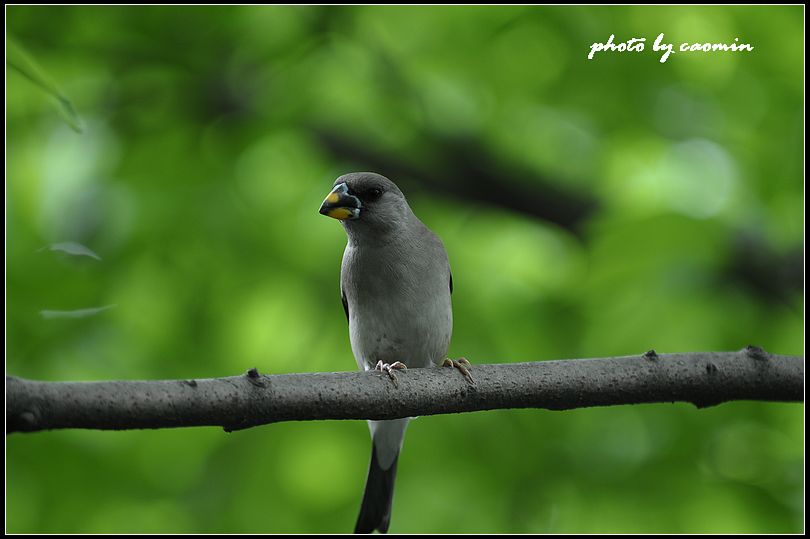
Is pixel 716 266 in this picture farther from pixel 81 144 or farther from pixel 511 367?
pixel 81 144

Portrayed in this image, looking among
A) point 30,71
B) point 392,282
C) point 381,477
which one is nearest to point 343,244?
point 381,477

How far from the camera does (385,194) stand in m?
3.82

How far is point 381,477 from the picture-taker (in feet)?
15.7

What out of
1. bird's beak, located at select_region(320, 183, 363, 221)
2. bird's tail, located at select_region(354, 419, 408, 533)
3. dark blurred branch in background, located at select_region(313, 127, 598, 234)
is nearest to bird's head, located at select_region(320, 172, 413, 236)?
bird's beak, located at select_region(320, 183, 363, 221)

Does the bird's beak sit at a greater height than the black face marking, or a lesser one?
lesser

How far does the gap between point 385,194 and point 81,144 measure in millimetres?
2927

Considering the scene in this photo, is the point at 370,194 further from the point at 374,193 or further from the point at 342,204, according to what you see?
the point at 342,204

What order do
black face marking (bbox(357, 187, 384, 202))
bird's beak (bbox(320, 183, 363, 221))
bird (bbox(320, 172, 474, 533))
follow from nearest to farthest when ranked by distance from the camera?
1. bird's beak (bbox(320, 183, 363, 221))
2. black face marking (bbox(357, 187, 384, 202))
3. bird (bbox(320, 172, 474, 533))

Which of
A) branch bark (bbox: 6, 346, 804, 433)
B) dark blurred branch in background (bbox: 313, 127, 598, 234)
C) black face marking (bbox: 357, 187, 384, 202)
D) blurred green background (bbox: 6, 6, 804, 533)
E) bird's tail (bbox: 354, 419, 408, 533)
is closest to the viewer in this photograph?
branch bark (bbox: 6, 346, 804, 433)

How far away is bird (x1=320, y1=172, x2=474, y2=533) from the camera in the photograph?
386cm

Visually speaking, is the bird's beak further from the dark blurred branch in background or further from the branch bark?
the dark blurred branch in background

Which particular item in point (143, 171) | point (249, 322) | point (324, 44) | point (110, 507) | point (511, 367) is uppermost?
point (324, 44)

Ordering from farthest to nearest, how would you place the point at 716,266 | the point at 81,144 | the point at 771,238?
the point at 81,144 < the point at 771,238 < the point at 716,266

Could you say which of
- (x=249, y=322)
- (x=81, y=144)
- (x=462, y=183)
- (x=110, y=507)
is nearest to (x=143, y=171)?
(x=81, y=144)
